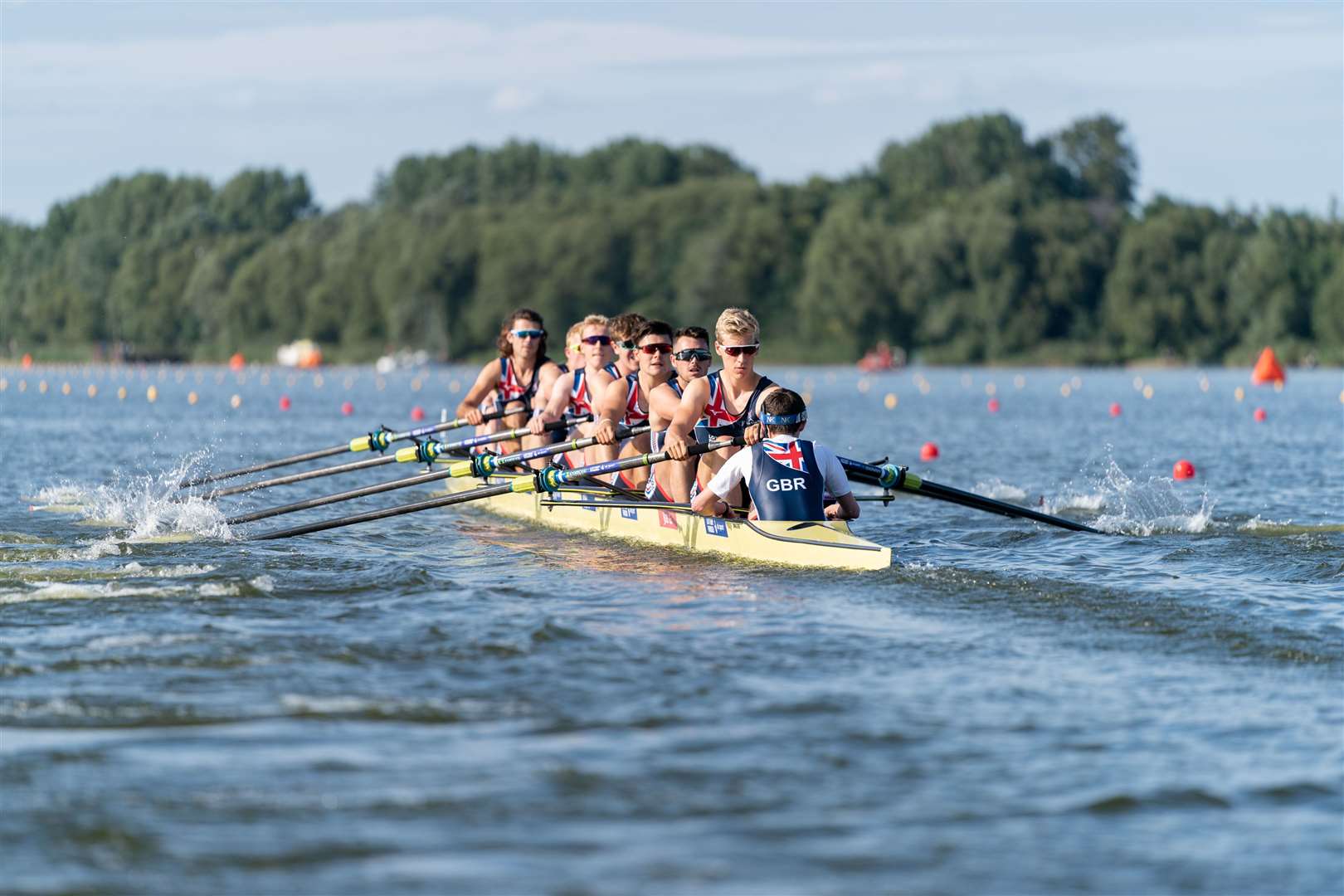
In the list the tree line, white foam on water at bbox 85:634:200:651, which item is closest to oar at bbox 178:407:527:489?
white foam on water at bbox 85:634:200:651

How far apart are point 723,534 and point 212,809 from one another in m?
5.78

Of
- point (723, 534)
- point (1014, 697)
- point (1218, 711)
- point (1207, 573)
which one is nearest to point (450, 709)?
point (1014, 697)

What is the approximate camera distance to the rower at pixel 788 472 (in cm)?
1002

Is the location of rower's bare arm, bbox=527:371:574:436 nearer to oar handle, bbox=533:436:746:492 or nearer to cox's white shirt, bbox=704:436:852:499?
oar handle, bbox=533:436:746:492

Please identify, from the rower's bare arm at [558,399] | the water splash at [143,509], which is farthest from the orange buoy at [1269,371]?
the water splash at [143,509]

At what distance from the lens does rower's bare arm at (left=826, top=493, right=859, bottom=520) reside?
10.4 m

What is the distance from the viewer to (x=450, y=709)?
662 centimetres

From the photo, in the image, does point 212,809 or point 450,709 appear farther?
point 450,709

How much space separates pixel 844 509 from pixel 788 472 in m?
0.52

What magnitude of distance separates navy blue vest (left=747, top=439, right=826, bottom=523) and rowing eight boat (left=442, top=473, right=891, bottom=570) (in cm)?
9

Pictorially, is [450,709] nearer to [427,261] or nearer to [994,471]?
[994,471]

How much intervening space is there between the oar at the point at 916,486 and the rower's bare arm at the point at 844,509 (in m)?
0.43

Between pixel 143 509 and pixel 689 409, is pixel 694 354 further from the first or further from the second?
pixel 143 509

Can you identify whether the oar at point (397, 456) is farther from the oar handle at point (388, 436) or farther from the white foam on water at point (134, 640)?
the white foam on water at point (134, 640)
